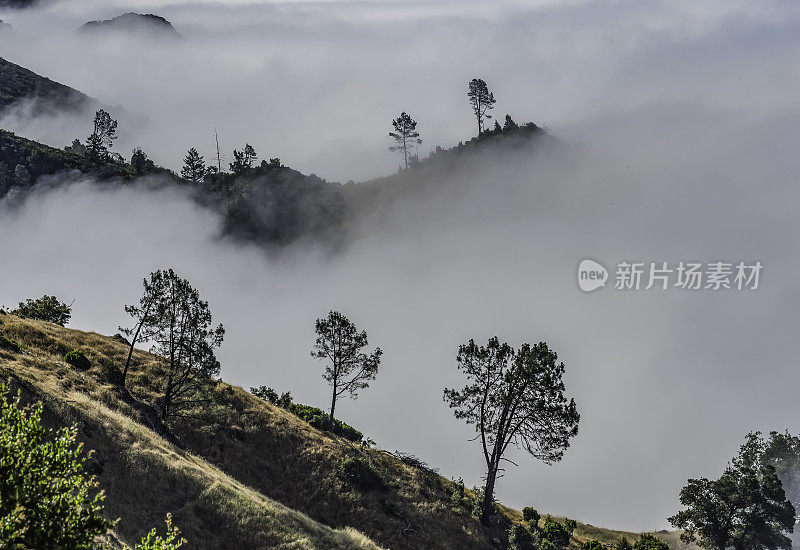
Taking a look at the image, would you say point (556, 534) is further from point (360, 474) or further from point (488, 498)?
point (360, 474)

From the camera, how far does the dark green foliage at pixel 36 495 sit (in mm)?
13820

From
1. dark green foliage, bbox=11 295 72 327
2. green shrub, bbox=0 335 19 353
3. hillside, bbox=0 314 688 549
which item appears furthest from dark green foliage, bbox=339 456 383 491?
dark green foliage, bbox=11 295 72 327

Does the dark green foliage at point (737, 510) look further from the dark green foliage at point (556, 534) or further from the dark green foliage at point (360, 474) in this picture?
the dark green foliage at point (360, 474)

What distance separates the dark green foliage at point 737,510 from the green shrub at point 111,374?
211ft

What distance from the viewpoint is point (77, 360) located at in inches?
1889

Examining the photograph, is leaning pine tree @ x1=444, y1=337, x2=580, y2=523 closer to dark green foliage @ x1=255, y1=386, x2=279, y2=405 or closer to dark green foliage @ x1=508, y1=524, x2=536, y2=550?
dark green foliage @ x1=508, y1=524, x2=536, y2=550

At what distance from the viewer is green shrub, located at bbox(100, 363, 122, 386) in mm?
47994

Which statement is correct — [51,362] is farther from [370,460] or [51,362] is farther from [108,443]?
[370,460]

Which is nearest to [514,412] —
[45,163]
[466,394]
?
[466,394]

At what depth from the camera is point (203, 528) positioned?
103ft

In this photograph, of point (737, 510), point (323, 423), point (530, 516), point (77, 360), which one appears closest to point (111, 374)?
point (77, 360)

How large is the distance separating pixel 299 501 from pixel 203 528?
13.1 metres

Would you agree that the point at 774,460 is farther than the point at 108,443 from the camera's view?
Yes

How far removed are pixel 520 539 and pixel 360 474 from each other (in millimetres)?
16171
